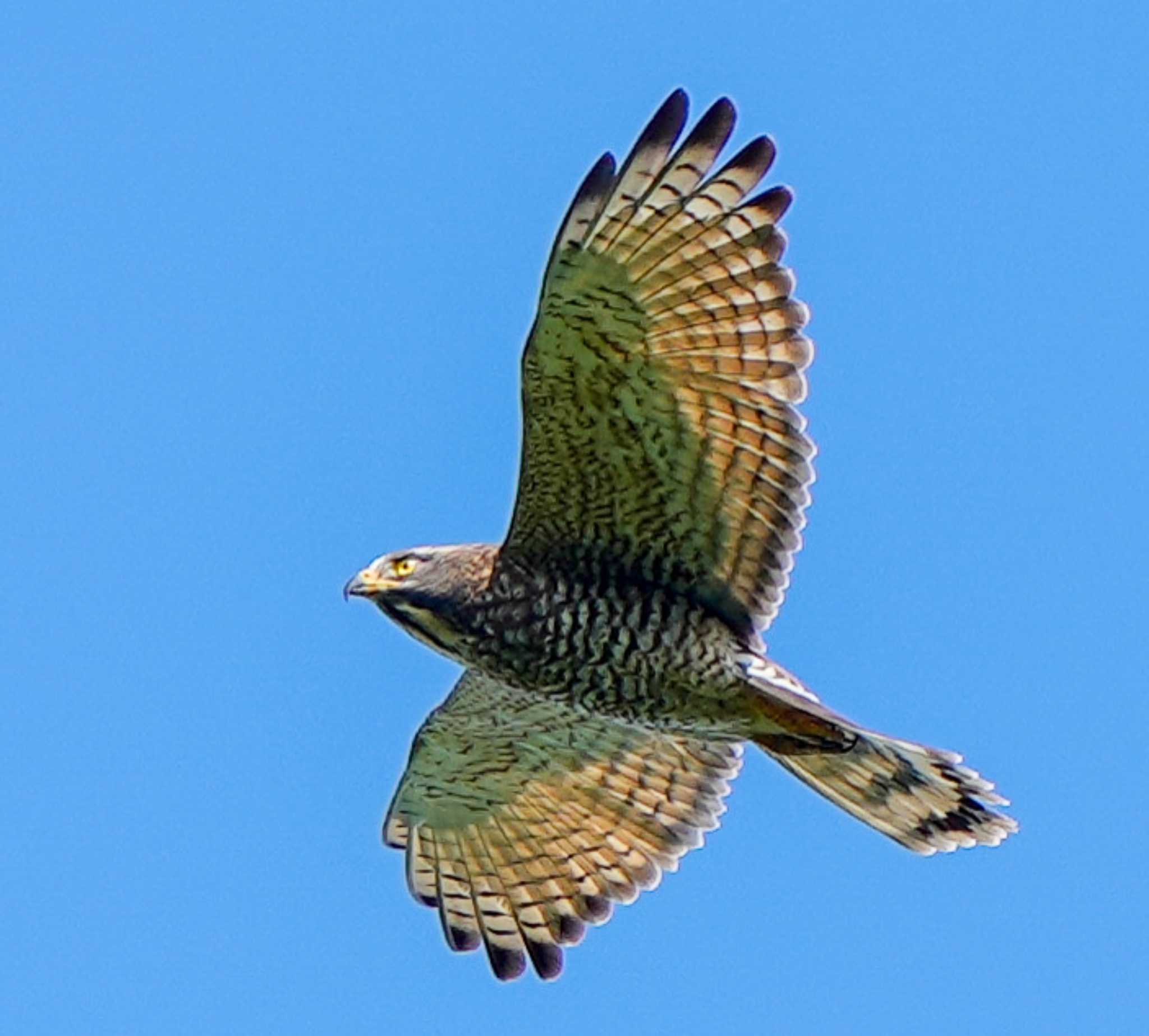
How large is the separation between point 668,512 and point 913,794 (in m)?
1.66

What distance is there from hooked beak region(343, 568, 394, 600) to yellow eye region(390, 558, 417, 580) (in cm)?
6

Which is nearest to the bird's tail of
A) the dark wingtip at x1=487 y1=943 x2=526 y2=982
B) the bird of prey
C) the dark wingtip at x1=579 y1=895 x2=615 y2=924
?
the bird of prey

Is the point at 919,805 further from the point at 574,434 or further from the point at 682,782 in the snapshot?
the point at 574,434

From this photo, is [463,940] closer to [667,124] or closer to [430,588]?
[430,588]

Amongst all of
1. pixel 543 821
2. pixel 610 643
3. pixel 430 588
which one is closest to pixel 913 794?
pixel 610 643

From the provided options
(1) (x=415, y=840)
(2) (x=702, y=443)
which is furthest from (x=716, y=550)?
(1) (x=415, y=840)

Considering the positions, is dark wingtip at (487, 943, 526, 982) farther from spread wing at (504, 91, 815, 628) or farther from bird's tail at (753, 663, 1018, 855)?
spread wing at (504, 91, 815, 628)

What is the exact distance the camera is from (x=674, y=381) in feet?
33.3

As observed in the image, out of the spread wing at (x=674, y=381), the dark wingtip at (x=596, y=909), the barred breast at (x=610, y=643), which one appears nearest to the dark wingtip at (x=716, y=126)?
the spread wing at (x=674, y=381)

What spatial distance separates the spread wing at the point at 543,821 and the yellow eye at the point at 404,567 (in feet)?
4.78

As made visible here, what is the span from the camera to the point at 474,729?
11.7 meters

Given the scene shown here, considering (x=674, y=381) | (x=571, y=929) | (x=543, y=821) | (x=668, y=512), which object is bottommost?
(x=571, y=929)

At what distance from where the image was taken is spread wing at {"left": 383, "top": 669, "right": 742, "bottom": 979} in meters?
11.9

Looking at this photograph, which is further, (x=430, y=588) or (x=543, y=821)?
(x=543, y=821)
